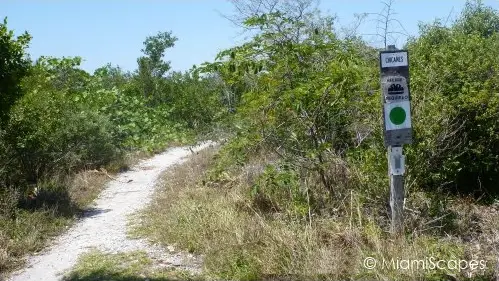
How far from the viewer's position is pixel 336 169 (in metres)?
6.46

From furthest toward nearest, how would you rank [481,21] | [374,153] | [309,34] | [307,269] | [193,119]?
[193,119], [481,21], [309,34], [374,153], [307,269]

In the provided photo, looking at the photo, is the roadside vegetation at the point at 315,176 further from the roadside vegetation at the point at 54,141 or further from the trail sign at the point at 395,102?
the trail sign at the point at 395,102

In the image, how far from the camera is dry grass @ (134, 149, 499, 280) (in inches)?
191

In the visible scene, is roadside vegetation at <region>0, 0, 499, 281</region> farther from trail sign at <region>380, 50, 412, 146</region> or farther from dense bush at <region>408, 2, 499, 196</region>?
trail sign at <region>380, 50, 412, 146</region>

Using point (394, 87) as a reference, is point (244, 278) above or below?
below

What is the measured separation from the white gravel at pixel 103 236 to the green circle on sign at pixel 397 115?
9.48 ft

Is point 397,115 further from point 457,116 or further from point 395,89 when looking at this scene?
point 457,116

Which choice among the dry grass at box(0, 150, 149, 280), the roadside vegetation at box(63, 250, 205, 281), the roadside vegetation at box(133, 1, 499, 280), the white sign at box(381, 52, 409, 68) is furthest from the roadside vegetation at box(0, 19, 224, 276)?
the white sign at box(381, 52, 409, 68)

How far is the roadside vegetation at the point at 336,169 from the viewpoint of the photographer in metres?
5.23

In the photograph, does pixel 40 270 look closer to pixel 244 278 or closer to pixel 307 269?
pixel 244 278

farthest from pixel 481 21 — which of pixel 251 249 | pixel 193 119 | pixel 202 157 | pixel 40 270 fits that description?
pixel 40 270

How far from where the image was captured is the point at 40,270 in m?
5.99

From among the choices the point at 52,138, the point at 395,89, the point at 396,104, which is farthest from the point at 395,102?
the point at 52,138

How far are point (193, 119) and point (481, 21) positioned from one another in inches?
463
